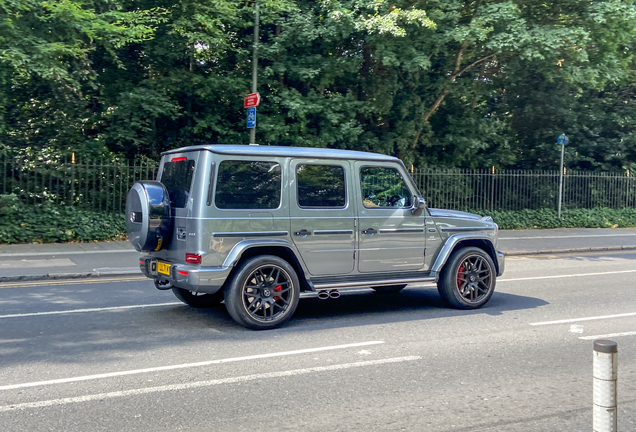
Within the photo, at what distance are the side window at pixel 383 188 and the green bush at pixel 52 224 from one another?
31.8ft

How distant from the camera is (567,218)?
23.0 meters

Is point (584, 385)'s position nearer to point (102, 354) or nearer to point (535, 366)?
point (535, 366)

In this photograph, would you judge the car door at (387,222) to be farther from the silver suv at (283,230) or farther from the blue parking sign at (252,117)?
the blue parking sign at (252,117)

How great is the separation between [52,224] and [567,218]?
17.3m

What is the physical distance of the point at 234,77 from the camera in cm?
1847

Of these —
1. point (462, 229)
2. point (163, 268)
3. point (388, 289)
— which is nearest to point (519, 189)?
point (388, 289)

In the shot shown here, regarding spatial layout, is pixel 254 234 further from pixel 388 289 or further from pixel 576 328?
pixel 576 328

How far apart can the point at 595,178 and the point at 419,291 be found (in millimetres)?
17217

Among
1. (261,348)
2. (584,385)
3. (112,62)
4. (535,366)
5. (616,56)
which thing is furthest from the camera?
Answer: (616,56)

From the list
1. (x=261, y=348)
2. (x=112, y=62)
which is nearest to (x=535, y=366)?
(x=261, y=348)

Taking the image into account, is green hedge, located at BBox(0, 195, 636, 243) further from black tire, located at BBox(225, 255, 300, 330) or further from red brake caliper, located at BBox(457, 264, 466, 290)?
red brake caliper, located at BBox(457, 264, 466, 290)

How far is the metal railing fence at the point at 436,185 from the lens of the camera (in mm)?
15172

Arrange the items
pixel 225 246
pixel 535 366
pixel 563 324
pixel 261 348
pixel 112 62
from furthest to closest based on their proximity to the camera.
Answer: pixel 112 62, pixel 563 324, pixel 225 246, pixel 261 348, pixel 535 366

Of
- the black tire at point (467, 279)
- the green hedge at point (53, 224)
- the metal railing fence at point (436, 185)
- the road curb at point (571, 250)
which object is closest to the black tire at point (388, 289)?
the black tire at point (467, 279)
